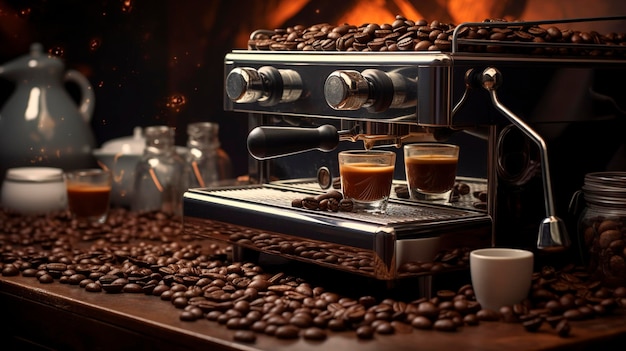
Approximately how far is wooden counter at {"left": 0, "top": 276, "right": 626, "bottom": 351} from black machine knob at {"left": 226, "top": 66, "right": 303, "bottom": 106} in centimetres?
36

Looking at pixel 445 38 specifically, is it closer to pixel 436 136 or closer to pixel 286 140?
pixel 436 136

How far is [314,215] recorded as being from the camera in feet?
5.16

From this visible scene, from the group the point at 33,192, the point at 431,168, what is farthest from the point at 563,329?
the point at 33,192

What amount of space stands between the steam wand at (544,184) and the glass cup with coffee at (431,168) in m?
0.15

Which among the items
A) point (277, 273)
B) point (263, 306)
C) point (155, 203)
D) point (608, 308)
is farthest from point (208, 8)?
point (608, 308)

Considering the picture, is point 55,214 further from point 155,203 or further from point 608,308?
point 608,308

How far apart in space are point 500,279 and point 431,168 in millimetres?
259

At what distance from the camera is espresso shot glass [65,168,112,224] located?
229 centimetres

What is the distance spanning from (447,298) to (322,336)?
9.5 inches

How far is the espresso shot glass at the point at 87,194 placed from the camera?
7.53ft

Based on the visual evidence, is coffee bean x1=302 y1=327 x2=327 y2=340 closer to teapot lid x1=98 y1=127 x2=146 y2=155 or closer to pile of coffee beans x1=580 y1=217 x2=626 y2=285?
pile of coffee beans x1=580 y1=217 x2=626 y2=285

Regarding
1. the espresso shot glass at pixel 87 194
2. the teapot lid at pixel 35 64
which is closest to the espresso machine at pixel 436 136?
the espresso shot glass at pixel 87 194

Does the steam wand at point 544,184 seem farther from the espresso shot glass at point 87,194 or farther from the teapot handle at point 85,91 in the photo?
the teapot handle at point 85,91

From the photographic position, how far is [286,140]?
1535mm
